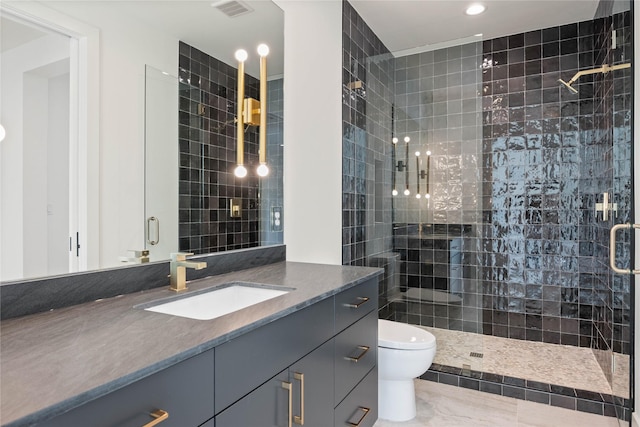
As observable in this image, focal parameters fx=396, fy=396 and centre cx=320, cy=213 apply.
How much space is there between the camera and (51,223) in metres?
1.13

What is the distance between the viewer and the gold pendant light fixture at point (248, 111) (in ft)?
6.21

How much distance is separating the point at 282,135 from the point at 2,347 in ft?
5.45

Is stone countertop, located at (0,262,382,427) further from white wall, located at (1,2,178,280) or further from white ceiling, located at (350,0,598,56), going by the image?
white ceiling, located at (350,0,598,56)

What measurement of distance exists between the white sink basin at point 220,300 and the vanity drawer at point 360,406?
0.51 m

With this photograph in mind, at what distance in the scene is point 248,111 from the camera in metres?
1.95

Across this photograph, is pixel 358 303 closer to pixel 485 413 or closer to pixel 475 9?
pixel 485 413

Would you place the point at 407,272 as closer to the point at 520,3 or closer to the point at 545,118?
the point at 545,118

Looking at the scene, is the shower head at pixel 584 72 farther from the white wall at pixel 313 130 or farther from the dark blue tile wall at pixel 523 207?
the white wall at pixel 313 130

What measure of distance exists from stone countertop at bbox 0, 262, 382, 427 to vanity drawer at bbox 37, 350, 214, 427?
A: 1.1 inches

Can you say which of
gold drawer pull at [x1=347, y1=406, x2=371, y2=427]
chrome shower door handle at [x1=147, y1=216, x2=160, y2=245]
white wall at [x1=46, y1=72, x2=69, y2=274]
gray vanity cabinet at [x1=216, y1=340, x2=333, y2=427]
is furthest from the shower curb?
white wall at [x1=46, y1=72, x2=69, y2=274]

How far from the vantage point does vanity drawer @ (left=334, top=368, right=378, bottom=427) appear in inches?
60.7

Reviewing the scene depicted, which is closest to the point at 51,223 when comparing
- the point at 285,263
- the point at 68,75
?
the point at 68,75

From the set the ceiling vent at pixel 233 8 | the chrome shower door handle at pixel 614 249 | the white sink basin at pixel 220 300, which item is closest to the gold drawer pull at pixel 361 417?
the white sink basin at pixel 220 300

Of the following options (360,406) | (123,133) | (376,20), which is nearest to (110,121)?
(123,133)
